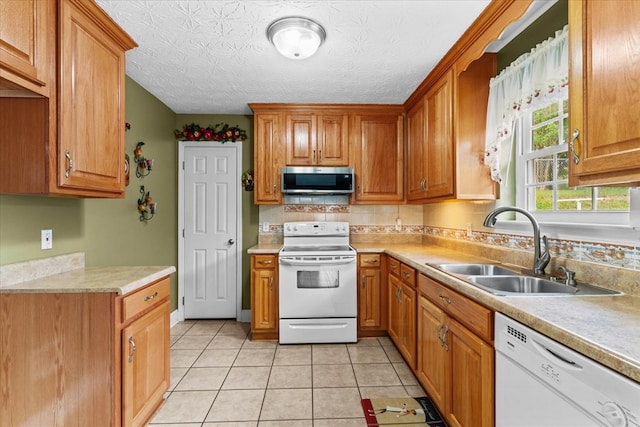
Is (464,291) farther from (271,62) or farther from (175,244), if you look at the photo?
(175,244)

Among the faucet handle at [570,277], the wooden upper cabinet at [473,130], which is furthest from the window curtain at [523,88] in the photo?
the faucet handle at [570,277]

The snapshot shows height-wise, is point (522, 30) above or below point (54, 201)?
above

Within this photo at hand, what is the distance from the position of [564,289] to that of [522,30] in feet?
5.32

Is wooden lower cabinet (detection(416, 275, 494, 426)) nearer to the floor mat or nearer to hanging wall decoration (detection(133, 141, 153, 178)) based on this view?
the floor mat

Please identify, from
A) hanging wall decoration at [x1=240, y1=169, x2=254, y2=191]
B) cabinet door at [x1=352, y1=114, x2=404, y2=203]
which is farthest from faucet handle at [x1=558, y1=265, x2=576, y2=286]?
hanging wall decoration at [x1=240, y1=169, x2=254, y2=191]

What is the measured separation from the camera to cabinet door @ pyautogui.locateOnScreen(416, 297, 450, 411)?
1.75m

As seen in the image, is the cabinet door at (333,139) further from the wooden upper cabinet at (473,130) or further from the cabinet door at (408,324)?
the cabinet door at (408,324)

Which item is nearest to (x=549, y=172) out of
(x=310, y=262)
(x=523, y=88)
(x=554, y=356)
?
(x=523, y=88)

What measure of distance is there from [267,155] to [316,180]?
0.59m

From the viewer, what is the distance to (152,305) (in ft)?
6.02

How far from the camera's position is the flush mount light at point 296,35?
1.81 metres

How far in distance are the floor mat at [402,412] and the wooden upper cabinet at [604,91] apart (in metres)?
1.53

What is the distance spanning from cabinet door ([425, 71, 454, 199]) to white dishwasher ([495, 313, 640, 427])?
1379 millimetres

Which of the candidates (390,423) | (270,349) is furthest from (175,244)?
(390,423)
